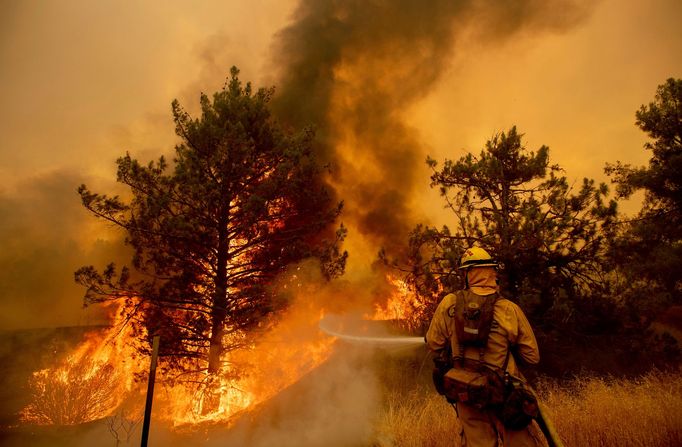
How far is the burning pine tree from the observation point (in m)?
10.6

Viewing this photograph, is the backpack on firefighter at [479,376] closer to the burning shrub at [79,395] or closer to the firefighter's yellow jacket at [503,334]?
the firefighter's yellow jacket at [503,334]

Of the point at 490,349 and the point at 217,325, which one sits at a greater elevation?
the point at 217,325

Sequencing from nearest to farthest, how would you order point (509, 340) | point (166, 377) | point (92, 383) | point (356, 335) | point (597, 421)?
point (509, 340)
point (597, 421)
point (166, 377)
point (92, 383)
point (356, 335)

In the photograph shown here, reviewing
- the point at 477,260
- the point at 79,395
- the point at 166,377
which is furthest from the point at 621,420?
the point at 79,395

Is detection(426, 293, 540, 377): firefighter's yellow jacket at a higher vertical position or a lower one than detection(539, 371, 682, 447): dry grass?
higher

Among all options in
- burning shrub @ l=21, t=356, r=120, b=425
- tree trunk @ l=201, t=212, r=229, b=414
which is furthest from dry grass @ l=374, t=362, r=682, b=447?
burning shrub @ l=21, t=356, r=120, b=425

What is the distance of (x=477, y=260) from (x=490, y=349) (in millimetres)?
906

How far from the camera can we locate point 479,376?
3666mm

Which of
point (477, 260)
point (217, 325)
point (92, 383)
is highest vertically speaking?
point (477, 260)

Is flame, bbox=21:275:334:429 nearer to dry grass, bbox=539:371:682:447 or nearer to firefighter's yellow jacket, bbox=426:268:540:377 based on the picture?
dry grass, bbox=539:371:682:447

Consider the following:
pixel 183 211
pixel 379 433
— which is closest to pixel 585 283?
pixel 379 433

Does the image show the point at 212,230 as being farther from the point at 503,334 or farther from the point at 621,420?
the point at 621,420

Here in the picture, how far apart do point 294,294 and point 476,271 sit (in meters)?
7.94

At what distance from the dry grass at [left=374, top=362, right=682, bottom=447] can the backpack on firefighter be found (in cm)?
339
